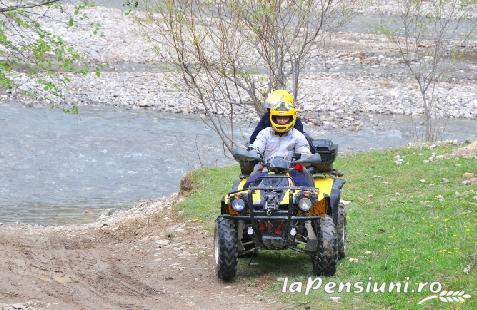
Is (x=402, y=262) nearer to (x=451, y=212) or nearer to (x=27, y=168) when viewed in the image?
(x=451, y=212)

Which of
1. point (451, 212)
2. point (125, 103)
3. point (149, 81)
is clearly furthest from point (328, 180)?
point (149, 81)

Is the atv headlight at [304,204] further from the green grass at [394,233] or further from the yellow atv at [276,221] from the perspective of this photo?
the green grass at [394,233]

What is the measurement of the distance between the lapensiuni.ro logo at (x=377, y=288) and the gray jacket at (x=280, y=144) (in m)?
1.59

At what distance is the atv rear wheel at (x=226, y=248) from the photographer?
10.1m

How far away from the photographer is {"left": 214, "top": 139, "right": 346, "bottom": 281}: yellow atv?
32.8ft

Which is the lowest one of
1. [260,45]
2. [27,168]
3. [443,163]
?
[27,168]

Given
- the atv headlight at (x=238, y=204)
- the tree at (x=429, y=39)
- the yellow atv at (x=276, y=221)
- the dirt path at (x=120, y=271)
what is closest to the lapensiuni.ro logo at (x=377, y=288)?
the yellow atv at (x=276, y=221)

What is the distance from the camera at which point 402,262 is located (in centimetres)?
1035

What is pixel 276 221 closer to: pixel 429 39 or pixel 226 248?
pixel 226 248

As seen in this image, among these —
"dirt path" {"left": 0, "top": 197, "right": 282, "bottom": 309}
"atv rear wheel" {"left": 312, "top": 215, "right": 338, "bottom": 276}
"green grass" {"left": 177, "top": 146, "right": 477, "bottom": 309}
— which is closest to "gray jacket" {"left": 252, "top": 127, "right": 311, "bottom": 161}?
"atv rear wheel" {"left": 312, "top": 215, "right": 338, "bottom": 276}

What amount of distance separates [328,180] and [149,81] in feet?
89.5

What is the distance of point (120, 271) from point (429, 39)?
32.9 m

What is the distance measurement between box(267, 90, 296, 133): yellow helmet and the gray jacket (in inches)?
5.7

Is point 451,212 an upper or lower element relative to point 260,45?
lower
